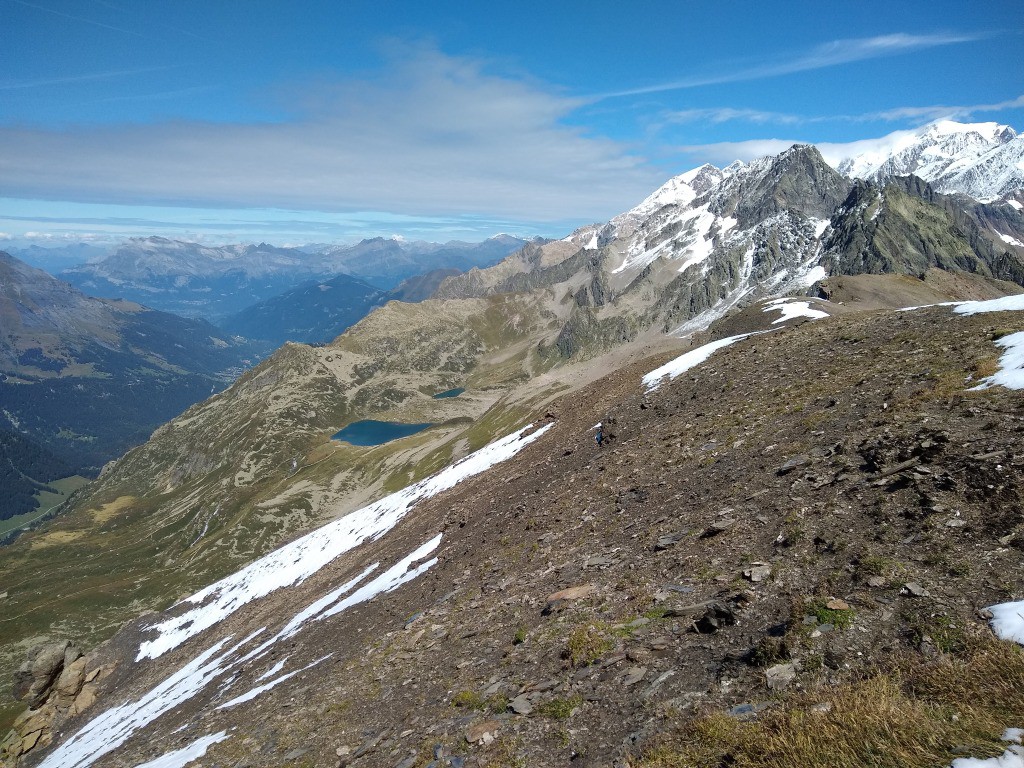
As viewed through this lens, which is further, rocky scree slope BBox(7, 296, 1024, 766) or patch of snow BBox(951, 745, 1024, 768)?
rocky scree slope BBox(7, 296, 1024, 766)

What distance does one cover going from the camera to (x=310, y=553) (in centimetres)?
6262

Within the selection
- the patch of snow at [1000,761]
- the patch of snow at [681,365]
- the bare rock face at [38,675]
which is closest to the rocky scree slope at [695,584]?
the patch of snow at [1000,761]

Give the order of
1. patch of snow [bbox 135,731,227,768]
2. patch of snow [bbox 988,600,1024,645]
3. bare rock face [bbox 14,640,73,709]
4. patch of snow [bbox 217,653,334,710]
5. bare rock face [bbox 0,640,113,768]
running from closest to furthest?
patch of snow [bbox 988,600,1024,645] < patch of snow [bbox 135,731,227,768] < patch of snow [bbox 217,653,334,710] < bare rock face [bbox 0,640,113,768] < bare rock face [bbox 14,640,73,709]

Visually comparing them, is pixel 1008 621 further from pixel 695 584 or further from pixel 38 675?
pixel 38 675

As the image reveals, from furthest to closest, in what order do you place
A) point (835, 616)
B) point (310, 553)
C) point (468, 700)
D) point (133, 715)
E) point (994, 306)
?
point (310, 553) → point (133, 715) → point (994, 306) → point (468, 700) → point (835, 616)

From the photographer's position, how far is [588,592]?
14.0 meters

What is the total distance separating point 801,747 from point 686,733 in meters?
2.07

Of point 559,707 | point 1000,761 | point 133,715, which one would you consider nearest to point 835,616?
point 1000,761

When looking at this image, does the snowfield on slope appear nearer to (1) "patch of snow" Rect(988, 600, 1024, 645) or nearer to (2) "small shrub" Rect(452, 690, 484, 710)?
(2) "small shrub" Rect(452, 690, 484, 710)

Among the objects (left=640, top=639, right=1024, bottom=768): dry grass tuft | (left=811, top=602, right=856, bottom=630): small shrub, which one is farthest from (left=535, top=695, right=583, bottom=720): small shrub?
(left=811, top=602, right=856, bottom=630): small shrub

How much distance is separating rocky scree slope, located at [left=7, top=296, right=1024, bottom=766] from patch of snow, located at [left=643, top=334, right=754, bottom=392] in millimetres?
7064

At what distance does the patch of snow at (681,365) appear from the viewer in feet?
114

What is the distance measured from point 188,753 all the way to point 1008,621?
75.8 feet

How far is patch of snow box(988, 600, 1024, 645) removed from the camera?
735cm
